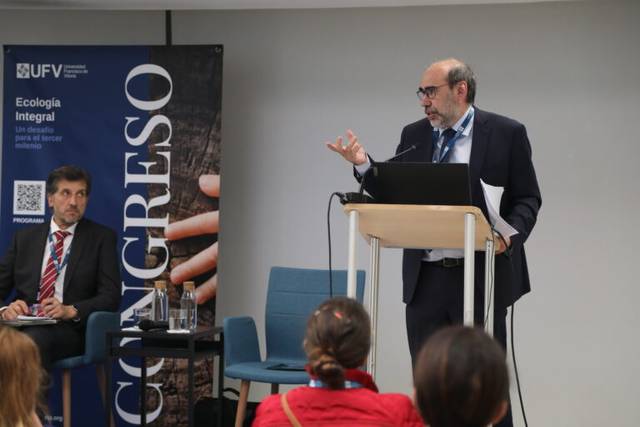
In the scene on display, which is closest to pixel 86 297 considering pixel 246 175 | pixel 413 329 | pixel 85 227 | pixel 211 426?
pixel 85 227

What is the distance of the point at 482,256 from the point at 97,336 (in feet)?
8.36

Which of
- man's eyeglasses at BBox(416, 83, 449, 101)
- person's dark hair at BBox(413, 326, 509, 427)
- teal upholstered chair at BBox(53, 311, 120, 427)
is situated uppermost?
man's eyeglasses at BBox(416, 83, 449, 101)

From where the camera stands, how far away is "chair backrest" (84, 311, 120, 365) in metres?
5.01

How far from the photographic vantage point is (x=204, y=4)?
5.77m

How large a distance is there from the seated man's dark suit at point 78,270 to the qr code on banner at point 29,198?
1.29ft

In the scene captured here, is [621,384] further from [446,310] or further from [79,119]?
[79,119]

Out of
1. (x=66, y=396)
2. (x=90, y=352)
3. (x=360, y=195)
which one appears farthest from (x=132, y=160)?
(x=360, y=195)

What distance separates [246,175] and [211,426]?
1.75m

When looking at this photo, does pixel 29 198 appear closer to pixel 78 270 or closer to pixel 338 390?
pixel 78 270

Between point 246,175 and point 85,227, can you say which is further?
point 246,175

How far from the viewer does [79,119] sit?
231 inches

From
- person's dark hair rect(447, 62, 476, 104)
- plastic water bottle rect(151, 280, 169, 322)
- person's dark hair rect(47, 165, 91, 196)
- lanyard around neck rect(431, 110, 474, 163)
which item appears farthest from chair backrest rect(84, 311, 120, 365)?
person's dark hair rect(447, 62, 476, 104)

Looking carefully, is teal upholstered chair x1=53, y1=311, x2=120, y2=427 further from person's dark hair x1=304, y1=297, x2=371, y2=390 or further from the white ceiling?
person's dark hair x1=304, y1=297, x2=371, y2=390

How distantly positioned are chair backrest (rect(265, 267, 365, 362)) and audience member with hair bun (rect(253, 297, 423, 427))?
10.3 ft
